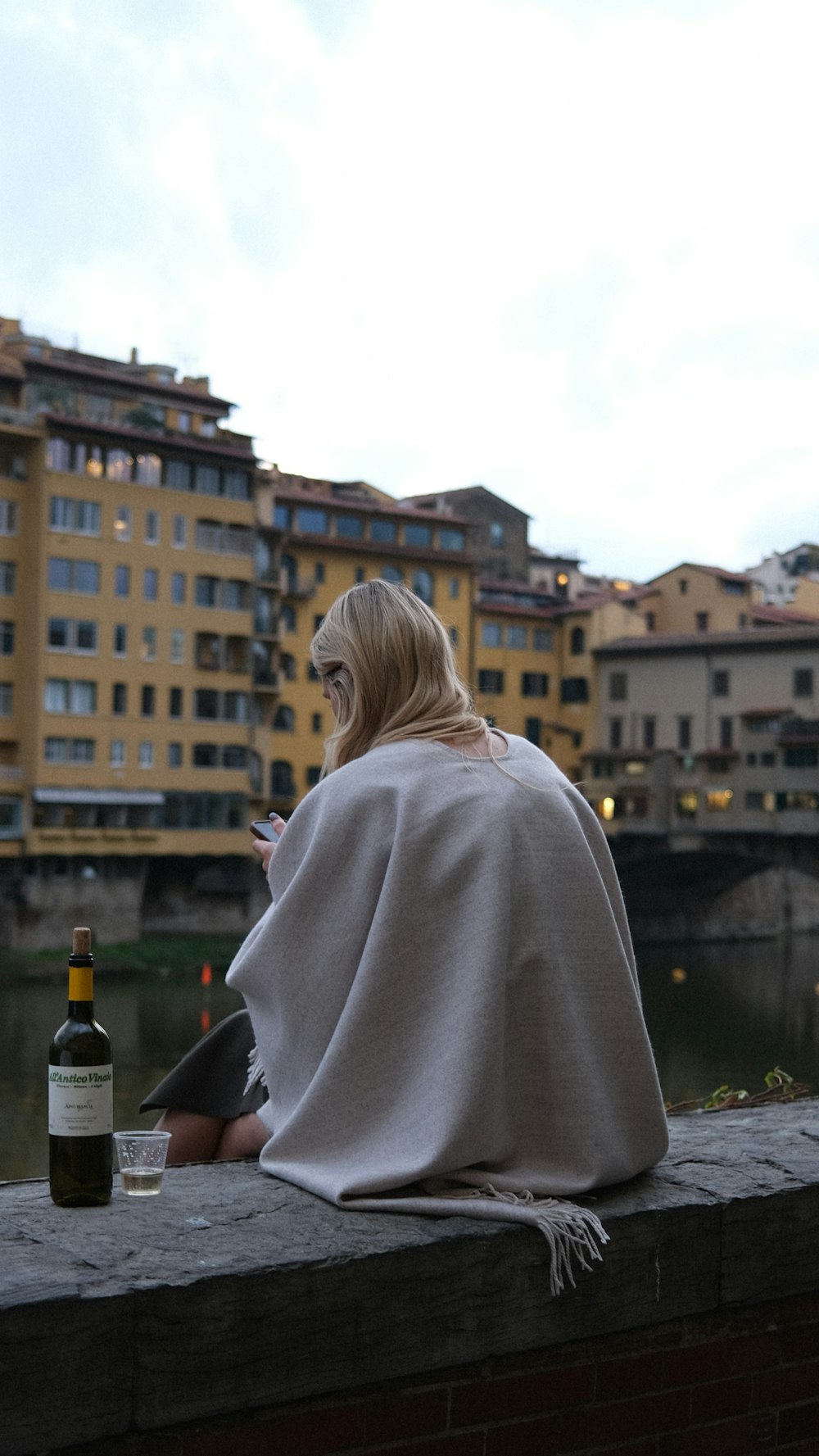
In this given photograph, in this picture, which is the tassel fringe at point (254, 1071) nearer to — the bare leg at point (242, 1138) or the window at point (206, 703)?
the bare leg at point (242, 1138)

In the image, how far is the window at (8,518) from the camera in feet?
113

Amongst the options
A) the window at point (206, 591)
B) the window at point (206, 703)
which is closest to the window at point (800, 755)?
the window at point (206, 703)

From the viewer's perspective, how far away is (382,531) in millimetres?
44281

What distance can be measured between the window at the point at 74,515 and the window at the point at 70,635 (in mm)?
1871

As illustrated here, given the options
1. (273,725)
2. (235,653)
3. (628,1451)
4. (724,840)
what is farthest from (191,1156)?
(724,840)

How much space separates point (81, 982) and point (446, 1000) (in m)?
0.47

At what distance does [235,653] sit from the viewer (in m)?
38.7

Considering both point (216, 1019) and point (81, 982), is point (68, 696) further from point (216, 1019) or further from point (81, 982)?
point (81, 982)

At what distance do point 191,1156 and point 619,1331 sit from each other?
0.77 meters

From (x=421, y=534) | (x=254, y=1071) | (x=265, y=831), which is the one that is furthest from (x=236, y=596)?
(x=254, y=1071)

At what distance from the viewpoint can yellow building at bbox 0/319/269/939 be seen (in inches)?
1372

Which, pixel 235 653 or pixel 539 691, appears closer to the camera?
pixel 235 653

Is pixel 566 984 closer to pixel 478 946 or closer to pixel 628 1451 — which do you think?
pixel 478 946

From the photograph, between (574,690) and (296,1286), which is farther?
(574,690)
